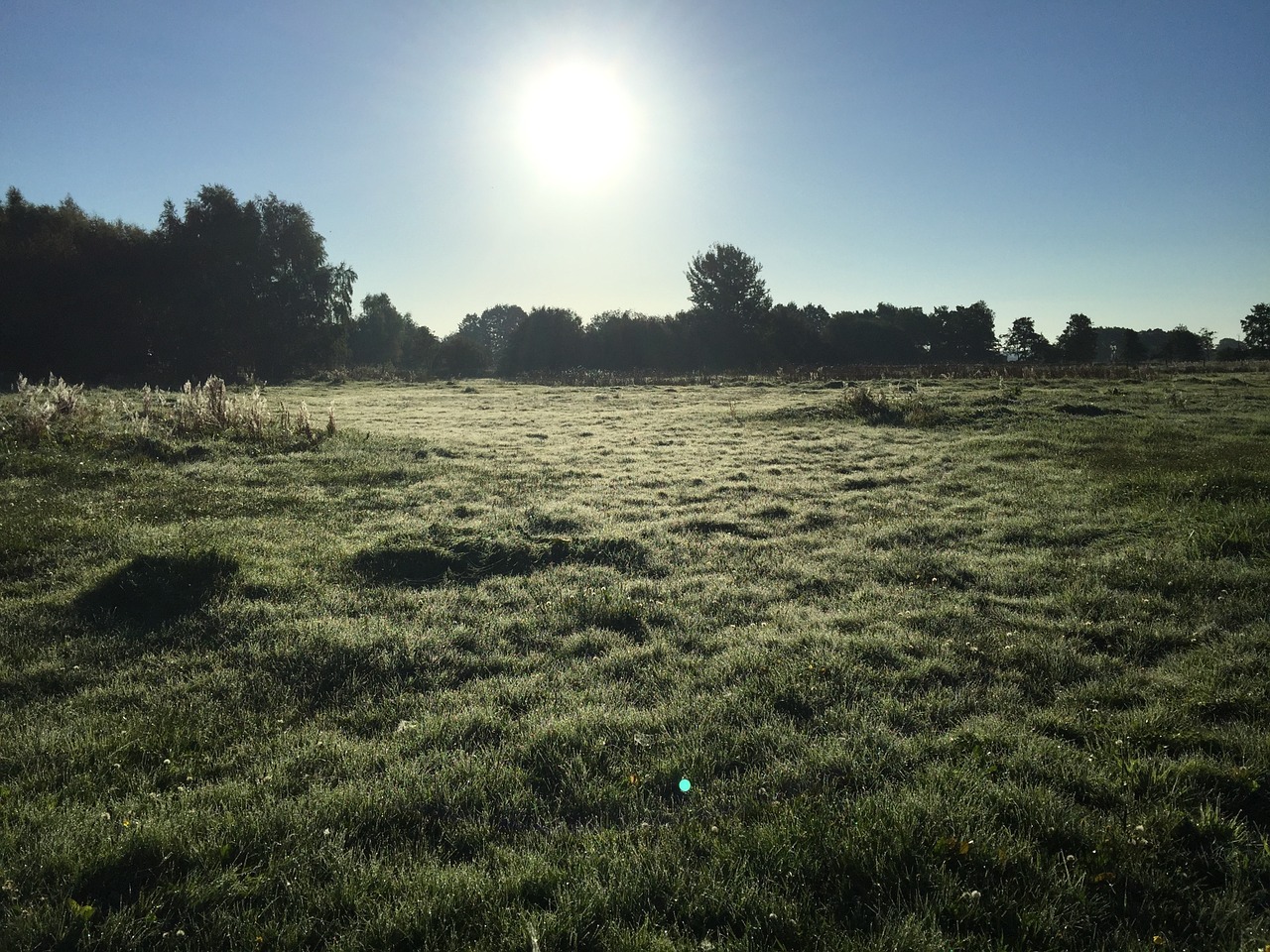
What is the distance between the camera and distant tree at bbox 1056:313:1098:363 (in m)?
58.2

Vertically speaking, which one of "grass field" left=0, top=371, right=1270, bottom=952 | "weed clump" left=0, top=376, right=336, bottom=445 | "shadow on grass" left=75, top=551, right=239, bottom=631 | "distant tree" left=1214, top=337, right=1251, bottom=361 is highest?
"distant tree" left=1214, top=337, right=1251, bottom=361

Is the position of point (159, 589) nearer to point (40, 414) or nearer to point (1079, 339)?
point (40, 414)

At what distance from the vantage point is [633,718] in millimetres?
4742

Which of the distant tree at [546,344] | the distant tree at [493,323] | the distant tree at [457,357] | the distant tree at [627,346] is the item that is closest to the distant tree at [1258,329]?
the distant tree at [627,346]

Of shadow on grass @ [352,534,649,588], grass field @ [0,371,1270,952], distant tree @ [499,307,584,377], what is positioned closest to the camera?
grass field @ [0,371,1270,952]

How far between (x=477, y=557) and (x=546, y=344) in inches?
2360

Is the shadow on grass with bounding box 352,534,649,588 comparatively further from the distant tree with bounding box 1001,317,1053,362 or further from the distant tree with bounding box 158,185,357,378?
the distant tree with bounding box 1001,317,1053,362

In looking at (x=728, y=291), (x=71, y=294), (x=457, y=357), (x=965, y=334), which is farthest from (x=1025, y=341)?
(x=71, y=294)

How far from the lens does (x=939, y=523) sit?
9.91 m

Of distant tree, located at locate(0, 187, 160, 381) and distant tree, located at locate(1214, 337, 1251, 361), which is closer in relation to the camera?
distant tree, located at locate(0, 187, 160, 381)

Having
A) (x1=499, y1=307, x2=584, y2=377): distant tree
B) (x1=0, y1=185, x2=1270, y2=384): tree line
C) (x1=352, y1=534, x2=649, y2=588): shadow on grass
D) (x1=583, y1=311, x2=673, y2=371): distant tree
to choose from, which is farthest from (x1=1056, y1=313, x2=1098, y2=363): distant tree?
(x1=352, y1=534, x2=649, y2=588): shadow on grass

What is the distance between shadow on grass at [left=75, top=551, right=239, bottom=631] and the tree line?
38.8m

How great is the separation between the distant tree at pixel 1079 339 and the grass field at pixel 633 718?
58.4m

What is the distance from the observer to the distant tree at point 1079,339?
58188mm
